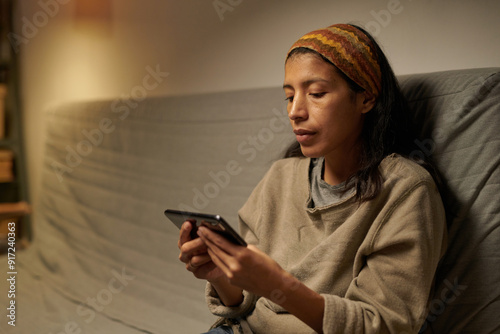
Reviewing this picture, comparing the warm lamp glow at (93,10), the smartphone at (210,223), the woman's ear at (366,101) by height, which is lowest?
the smartphone at (210,223)

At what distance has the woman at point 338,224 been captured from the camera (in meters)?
0.88

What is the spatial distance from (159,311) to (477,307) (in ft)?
3.36

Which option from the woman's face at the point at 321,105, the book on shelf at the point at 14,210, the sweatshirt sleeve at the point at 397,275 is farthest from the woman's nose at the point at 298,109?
the book on shelf at the point at 14,210

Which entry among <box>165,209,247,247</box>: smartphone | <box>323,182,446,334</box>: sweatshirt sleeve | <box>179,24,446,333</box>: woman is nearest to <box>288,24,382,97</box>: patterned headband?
<box>179,24,446,333</box>: woman

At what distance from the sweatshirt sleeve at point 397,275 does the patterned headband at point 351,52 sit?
25cm

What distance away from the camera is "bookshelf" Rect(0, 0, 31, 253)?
3533mm

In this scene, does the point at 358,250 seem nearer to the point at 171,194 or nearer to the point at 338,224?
the point at 338,224

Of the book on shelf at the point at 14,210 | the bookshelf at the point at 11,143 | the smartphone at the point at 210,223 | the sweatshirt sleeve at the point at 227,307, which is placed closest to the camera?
the smartphone at the point at 210,223

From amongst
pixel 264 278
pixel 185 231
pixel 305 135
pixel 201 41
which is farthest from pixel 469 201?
pixel 201 41

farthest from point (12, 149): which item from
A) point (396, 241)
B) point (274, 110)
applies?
point (396, 241)

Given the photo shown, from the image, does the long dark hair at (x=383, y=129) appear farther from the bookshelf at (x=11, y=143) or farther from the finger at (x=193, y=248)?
the bookshelf at (x=11, y=143)

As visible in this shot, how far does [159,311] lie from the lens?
1.67 meters

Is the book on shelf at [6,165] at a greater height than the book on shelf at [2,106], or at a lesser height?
lesser

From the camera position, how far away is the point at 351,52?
39.4 inches
